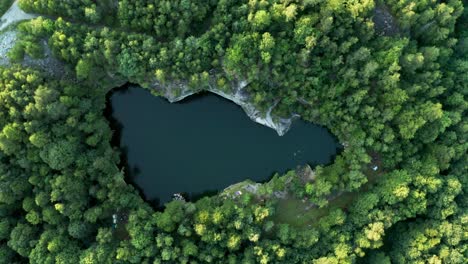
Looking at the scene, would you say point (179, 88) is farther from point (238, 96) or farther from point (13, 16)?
point (13, 16)

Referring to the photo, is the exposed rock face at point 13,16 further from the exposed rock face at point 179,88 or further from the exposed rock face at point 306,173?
the exposed rock face at point 306,173

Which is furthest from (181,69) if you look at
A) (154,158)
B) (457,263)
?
(457,263)

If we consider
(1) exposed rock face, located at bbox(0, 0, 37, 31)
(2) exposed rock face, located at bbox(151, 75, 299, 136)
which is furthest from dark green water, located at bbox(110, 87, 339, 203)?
(1) exposed rock face, located at bbox(0, 0, 37, 31)

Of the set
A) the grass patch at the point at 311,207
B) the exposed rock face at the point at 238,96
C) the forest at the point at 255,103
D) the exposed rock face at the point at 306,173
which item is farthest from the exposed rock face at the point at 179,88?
the grass patch at the point at 311,207

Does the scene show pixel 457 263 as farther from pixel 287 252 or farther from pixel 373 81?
pixel 373 81

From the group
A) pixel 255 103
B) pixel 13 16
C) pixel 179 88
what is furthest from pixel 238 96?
pixel 13 16

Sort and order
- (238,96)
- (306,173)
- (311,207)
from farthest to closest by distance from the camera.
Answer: (306,173), (238,96), (311,207)
